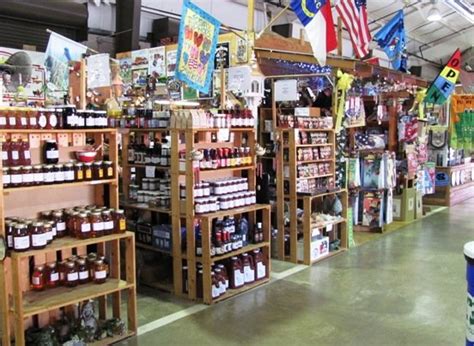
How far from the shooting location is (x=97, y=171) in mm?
4012

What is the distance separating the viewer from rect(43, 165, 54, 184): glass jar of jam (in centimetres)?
368

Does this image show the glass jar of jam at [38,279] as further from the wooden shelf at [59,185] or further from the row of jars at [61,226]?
the wooden shelf at [59,185]

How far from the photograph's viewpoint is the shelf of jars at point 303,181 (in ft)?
21.0

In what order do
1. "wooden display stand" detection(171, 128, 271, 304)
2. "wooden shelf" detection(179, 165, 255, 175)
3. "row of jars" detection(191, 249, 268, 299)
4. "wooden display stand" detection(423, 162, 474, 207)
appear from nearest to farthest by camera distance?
"wooden display stand" detection(171, 128, 271, 304) → "row of jars" detection(191, 249, 268, 299) → "wooden shelf" detection(179, 165, 255, 175) → "wooden display stand" detection(423, 162, 474, 207)

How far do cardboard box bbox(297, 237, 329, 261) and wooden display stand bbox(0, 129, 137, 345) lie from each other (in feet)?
9.11

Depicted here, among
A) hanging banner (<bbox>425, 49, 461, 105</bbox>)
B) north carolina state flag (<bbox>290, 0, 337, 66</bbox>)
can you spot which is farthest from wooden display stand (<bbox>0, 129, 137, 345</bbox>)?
hanging banner (<bbox>425, 49, 461, 105</bbox>)

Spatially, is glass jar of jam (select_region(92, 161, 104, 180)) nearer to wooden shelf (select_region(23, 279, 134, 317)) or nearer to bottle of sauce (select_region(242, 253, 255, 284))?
wooden shelf (select_region(23, 279, 134, 317))

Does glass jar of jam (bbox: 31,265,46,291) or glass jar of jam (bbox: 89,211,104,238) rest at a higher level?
glass jar of jam (bbox: 89,211,104,238)

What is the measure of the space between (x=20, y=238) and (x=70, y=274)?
22.0 inches

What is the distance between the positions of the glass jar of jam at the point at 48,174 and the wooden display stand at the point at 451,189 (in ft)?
30.9

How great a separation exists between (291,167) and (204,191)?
1719 mm

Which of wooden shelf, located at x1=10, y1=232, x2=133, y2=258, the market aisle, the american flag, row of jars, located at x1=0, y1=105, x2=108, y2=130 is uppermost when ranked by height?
the american flag

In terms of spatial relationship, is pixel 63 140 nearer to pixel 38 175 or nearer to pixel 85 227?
pixel 38 175

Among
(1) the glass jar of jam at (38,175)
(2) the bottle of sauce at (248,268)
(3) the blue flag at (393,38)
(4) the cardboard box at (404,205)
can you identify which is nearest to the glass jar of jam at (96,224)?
(1) the glass jar of jam at (38,175)
